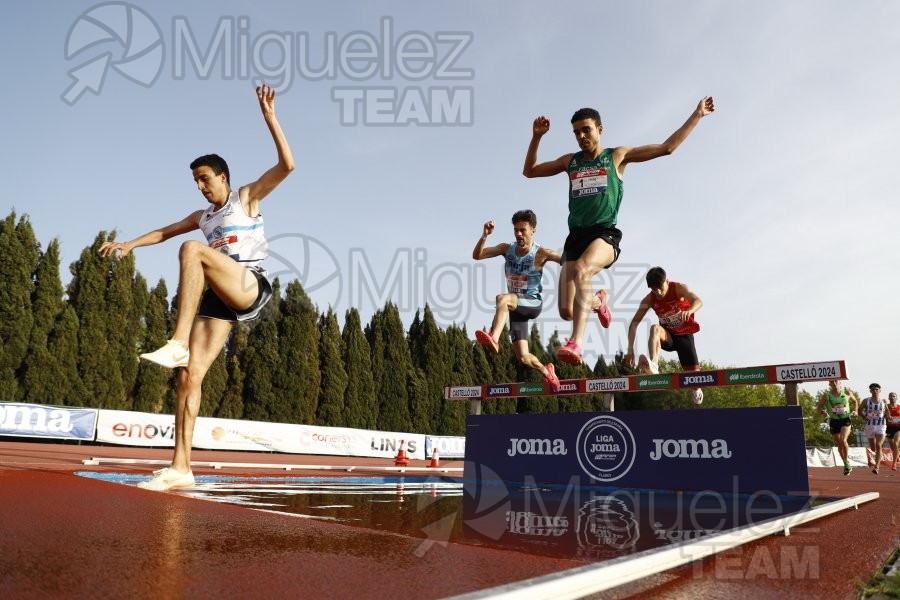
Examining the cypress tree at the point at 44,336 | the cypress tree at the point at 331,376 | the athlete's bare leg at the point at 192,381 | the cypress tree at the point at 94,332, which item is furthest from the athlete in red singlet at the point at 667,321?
the cypress tree at the point at 331,376

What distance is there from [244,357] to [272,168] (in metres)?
24.2

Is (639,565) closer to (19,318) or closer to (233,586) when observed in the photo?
(233,586)

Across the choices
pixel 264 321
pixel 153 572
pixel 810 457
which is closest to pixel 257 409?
pixel 264 321

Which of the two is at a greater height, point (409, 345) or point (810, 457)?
point (409, 345)

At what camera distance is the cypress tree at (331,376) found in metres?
27.9

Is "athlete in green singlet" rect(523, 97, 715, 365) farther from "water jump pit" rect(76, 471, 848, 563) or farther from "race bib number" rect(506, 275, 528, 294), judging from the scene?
"race bib number" rect(506, 275, 528, 294)

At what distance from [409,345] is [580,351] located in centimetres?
2902

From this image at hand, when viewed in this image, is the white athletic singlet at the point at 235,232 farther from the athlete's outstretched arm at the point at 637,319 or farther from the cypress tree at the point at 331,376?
the cypress tree at the point at 331,376

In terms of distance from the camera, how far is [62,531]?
2.30 meters

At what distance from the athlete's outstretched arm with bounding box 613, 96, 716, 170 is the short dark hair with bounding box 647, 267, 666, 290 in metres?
2.58

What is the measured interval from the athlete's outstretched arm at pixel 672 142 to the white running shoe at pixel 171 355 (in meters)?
3.73

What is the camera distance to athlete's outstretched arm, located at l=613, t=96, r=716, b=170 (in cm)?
472

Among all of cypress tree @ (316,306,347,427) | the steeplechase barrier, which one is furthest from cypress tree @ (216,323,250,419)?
the steeplechase barrier

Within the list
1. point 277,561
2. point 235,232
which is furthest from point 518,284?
point 277,561
